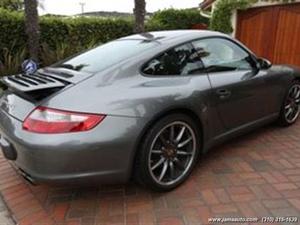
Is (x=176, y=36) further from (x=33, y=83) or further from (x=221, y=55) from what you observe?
(x=33, y=83)

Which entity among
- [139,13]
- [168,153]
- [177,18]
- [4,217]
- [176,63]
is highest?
[139,13]

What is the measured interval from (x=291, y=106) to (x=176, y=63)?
2.21m

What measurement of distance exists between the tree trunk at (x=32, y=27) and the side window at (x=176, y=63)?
557cm

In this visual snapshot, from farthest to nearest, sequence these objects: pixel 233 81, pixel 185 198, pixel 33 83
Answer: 1. pixel 233 81
2. pixel 185 198
3. pixel 33 83

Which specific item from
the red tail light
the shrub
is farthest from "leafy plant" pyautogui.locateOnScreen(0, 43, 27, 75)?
the shrub

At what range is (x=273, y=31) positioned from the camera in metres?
8.16

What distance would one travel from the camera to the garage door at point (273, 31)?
7.71 metres

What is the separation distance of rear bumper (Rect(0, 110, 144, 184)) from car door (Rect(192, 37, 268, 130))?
1091 millimetres

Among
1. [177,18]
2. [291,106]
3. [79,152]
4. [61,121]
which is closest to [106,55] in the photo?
[61,121]

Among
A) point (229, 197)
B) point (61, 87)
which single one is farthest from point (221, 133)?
point (61, 87)

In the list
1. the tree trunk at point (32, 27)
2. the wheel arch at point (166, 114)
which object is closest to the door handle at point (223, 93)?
the wheel arch at point (166, 114)

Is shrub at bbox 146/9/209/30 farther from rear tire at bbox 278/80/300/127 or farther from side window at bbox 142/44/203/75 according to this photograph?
side window at bbox 142/44/203/75

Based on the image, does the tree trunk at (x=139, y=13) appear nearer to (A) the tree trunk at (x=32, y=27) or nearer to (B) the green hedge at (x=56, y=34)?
(B) the green hedge at (x=56, y=34)

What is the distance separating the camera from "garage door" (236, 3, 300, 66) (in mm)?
7707
